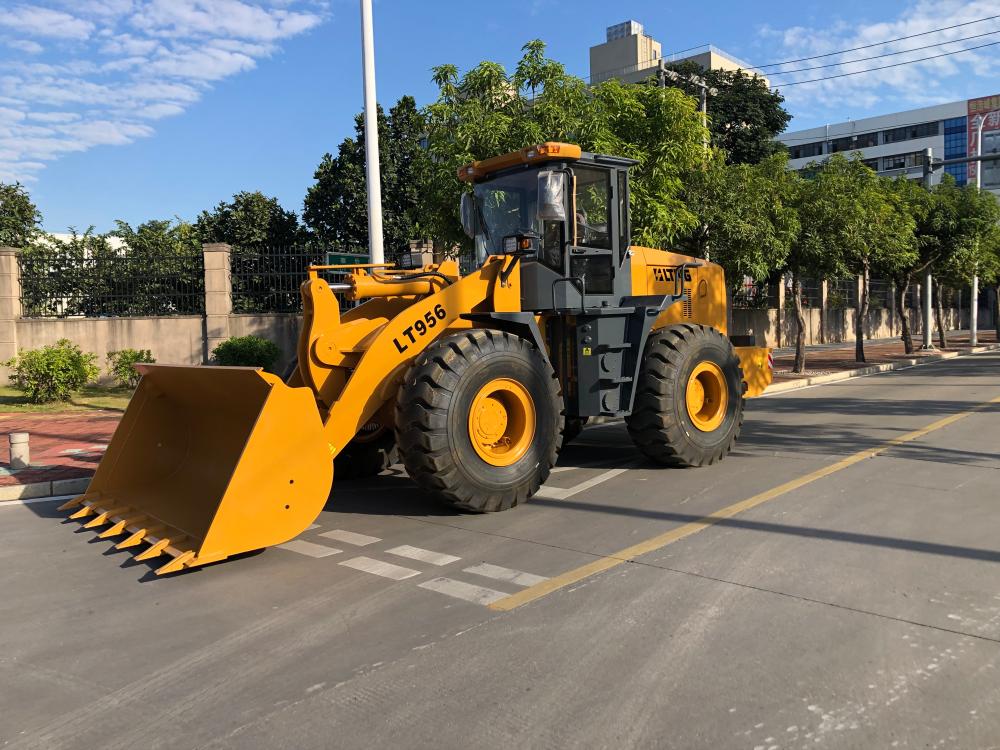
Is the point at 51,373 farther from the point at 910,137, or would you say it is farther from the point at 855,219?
the point at 910,137

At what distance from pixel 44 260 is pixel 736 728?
1766cm

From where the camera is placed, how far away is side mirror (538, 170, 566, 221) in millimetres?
6730

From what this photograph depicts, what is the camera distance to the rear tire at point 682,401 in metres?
7.61

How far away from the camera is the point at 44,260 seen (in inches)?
653

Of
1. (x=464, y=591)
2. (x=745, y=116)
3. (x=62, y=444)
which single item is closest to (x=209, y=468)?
(x=464, y=591)

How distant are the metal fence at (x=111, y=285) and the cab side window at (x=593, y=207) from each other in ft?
38.7

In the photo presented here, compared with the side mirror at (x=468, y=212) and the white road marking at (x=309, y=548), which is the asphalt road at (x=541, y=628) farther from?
the side mirror at (x=468, y=212)

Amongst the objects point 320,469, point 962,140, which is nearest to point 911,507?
point 320,469

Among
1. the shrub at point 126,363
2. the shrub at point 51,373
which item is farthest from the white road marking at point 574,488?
the shrub at point 126,363

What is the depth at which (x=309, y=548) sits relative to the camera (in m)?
5.61

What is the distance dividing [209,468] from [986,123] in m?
87.3

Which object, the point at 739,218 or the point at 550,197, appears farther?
the point at 739,218

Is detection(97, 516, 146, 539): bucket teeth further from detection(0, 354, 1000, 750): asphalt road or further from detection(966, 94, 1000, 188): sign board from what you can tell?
detection(966, 94, 1000, 188): sign board

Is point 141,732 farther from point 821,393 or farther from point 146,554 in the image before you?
point 821,393
